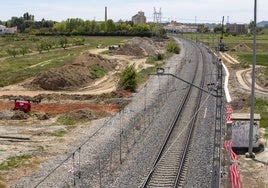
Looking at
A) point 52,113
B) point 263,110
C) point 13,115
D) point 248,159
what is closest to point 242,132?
point 248,159

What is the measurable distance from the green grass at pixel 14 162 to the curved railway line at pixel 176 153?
6.96m

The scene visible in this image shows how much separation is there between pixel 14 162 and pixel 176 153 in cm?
860

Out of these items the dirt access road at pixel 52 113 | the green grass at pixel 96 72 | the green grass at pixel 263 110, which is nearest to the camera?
the dirt access road at pixel 52 113

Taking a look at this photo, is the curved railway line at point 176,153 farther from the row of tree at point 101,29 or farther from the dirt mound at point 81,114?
the row of tree at point 101,29

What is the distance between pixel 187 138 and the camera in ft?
92.4

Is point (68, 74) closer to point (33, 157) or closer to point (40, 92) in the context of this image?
point (40, 92)

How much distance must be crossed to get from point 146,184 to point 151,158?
13.6 feet

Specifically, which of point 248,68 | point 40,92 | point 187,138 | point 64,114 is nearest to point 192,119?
point 187,138

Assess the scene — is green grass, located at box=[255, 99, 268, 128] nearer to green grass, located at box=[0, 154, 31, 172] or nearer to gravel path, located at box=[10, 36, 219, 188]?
gravel path, located at box=[10, 36, 219, 188]

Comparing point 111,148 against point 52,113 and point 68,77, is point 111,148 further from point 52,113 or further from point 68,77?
point 68,77

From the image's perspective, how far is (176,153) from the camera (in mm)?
25141

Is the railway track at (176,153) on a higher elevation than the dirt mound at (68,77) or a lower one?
lower

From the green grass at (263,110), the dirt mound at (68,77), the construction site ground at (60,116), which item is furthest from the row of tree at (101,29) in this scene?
the green grass at (263,110)

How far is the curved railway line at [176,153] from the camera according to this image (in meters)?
20.7
